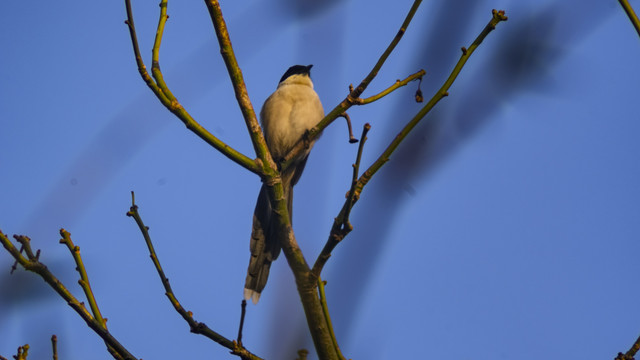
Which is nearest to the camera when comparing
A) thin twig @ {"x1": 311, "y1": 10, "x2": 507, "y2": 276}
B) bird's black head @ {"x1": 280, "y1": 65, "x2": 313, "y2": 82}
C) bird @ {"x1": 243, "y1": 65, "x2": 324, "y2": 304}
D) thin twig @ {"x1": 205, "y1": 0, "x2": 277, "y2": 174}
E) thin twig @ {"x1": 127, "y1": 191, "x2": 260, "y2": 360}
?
thin twig @ {"x1": 311, "y1": 10, "x2": 507, "y2": 276}

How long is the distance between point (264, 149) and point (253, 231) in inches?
56.7

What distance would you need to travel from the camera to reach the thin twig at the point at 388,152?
6.96ft

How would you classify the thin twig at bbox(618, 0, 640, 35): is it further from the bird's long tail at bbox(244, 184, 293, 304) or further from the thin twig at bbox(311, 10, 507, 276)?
the bird's long tail at bbox(244, 184, 293, 304)

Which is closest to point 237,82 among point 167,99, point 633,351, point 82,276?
point 167,99

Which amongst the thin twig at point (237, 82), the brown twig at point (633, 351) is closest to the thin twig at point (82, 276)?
the thin twig at point (237, 82)

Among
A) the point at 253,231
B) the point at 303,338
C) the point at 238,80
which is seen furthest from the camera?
the point at 253,231

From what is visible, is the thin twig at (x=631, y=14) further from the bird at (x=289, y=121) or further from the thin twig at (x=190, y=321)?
the bird at (x=289, y=121)

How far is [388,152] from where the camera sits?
2.24 metres

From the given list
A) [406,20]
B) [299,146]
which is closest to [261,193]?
[299,146]

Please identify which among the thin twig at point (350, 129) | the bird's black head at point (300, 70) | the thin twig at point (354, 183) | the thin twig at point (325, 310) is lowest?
the thin twig at point (325, 310)

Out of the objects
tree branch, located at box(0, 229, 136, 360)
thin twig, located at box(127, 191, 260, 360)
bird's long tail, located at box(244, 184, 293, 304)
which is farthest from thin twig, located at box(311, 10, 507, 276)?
bird's long tail, located at box(244, 184, 293, 304)

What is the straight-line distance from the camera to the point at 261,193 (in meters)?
4.55

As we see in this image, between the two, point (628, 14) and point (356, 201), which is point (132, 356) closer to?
point (356, 201)

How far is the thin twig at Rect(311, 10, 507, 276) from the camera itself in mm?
2121
